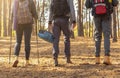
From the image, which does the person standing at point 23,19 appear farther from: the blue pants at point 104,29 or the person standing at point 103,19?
the blue pants at point 104,29

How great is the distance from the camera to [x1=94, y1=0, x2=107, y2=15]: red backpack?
9281mm

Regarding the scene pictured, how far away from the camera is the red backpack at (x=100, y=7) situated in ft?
30.5

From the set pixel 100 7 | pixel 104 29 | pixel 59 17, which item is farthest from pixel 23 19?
pixel 104 29

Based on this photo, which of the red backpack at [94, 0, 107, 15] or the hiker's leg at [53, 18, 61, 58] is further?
the hiker's leg at [53, 18, 61, 58]

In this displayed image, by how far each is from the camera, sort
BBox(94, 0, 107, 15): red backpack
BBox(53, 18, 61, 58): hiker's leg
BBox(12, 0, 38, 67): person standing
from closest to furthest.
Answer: BBox(94, 0, 107, 15): red backpack, BBox(53, 18, 61, 58): hiker's leg, BBox(12, 0, 38, 67): person standing

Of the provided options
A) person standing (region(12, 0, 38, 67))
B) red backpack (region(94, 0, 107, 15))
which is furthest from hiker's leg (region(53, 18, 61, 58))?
red backpack (region(94, 0, 107, 15))

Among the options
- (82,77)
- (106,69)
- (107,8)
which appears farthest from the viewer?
(107,8)

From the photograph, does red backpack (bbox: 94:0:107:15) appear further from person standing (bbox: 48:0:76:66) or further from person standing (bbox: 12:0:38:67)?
person standing (bbox: 12:0:38:67)

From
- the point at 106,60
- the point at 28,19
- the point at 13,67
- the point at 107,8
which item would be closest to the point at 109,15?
the point at 107,8

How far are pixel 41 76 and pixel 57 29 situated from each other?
2.00 metres

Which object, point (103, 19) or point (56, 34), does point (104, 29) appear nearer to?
point (103, 19)

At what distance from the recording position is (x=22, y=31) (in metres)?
9.82

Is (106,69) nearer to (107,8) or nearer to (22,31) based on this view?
(107,8)

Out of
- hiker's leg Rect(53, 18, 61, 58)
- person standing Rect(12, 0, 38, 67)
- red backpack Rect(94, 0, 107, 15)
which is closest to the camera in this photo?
red backpack Rect(94, 0, 107, 15)
